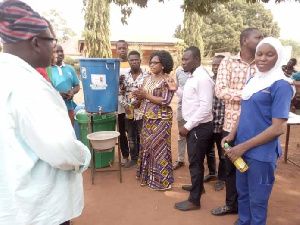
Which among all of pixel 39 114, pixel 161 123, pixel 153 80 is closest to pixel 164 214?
pixel 161 123

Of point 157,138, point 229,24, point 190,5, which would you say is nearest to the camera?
point 157,138

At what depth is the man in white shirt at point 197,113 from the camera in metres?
2.76

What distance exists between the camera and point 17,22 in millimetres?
1162

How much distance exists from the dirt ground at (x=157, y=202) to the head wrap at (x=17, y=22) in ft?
7.58

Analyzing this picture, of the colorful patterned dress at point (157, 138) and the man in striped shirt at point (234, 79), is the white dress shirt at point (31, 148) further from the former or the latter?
the colorful patterned dress at point (157, 138)

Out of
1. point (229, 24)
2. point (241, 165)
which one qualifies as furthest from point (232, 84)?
point (229, 24)

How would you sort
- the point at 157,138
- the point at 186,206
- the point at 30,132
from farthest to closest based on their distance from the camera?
the point at 157,138 < the point at 186,206 < the point at 30,132

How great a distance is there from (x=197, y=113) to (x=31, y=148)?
1936 millimetres

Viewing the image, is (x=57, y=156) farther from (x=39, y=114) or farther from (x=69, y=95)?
(x=69, y=95)

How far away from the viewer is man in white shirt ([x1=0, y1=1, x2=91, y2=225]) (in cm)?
108

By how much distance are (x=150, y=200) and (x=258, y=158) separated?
68.9 inches

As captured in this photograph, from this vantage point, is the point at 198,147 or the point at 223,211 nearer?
→ the point at 198,147

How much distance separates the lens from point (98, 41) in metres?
17.7

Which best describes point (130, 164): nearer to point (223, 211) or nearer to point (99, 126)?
point (99, 126)
